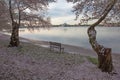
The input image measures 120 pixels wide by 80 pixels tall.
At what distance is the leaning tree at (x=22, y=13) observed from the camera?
97.7 ft

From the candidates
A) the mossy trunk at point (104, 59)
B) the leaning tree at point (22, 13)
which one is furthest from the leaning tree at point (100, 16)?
the leaning tree at point (22, 13)

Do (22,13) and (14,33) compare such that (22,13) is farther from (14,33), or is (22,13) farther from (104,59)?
(104,59)

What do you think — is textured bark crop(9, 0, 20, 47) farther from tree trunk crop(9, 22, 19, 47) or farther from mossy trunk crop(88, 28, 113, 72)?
mossy trunk crop(88, 28, 113, 72)

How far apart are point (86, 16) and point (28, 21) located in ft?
46.9

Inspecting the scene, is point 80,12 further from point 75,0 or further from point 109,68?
point 109,68

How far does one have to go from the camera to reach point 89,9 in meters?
20.5

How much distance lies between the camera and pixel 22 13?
32.1 metres

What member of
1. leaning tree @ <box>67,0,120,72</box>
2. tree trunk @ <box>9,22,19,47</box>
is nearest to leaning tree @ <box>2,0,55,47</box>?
tree trunk @ <box>9,22,19,47</box>

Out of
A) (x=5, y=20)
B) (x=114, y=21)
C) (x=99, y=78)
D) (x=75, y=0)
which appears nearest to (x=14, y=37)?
(x=5, y=20)

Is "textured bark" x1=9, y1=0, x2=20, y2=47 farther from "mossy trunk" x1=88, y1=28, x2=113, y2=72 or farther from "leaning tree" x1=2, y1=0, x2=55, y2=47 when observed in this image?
"mossy trunk" x1=88, y1=28, x2=113, y2=72

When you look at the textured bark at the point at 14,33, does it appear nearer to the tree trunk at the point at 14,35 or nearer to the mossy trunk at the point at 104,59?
the tree trunk at the point at 14,35

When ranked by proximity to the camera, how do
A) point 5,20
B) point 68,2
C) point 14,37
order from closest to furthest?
point 68,2, point 14,37, point 5,20

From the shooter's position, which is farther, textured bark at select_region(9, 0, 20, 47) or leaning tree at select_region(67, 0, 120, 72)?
textured bark at select_region(9, 0, 20, 47)

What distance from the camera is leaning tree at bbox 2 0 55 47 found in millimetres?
29766
